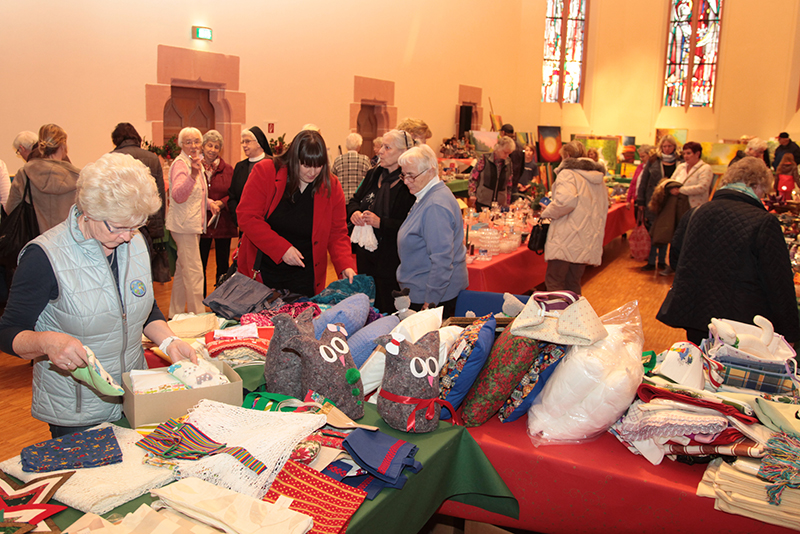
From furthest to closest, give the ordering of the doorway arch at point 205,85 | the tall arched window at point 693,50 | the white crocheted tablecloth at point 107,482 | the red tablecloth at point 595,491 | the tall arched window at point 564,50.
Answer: the tall arched window at point 564,50 → the tall arched window at point 693,50 → the doorway arch at point 205,85 → the red tablecloth at point 595,491 → the white crocheted tablecloth at point 107,482

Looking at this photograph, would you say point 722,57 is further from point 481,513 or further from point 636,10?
point 481,513

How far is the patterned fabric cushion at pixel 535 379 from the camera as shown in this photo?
2016 millimetres

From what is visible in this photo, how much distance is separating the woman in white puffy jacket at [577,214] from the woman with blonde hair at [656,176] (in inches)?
116

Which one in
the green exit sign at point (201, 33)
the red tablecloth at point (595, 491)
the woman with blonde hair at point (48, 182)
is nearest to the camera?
the red tablecloth at point (595, 491)

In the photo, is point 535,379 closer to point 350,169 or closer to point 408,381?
point 408,381

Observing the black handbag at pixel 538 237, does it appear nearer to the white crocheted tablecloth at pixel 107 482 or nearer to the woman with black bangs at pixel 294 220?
the woman with black bangs at pixel 294 220

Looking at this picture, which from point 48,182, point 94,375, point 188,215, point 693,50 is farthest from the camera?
point 693,50

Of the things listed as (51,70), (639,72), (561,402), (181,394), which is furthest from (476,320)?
(639,72)

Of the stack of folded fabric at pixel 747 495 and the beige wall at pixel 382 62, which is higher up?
the beige wall at pixel 382 62

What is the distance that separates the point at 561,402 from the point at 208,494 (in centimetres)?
112

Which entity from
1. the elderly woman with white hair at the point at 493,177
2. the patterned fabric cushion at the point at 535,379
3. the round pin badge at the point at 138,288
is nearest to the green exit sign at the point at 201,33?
the elderly woman with white hair at the point at 493,177

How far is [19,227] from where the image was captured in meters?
4.22

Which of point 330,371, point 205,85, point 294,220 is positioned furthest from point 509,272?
point 205,85

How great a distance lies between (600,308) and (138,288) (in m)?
4.87
